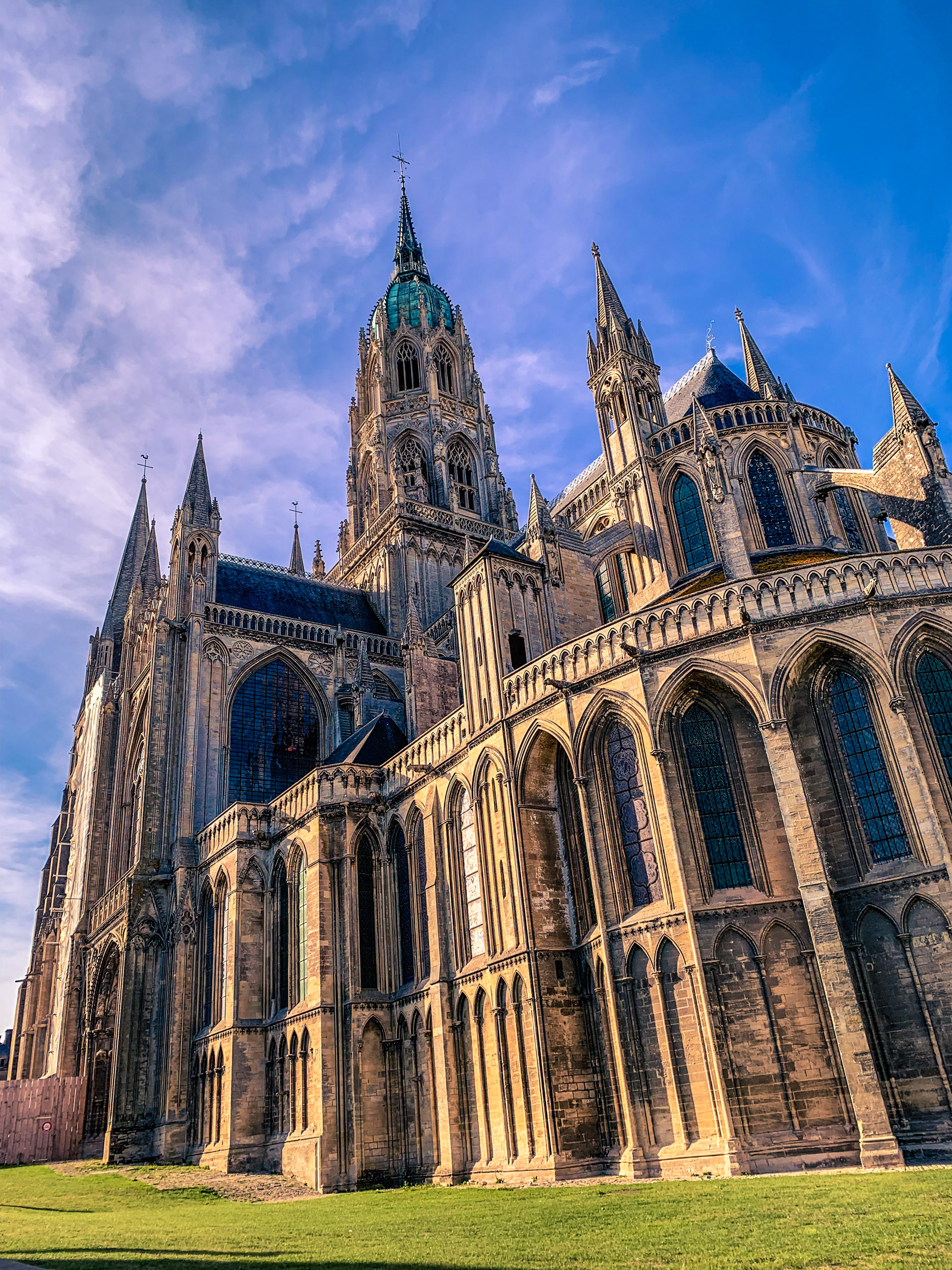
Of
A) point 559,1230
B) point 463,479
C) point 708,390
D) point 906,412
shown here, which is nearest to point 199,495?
point 463,479

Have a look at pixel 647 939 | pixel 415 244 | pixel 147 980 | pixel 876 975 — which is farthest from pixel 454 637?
pixel 415 244

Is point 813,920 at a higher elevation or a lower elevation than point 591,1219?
higher

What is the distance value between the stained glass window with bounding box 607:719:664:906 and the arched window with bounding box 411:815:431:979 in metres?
7.09

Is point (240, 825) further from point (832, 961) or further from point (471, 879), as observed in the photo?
point (832, 961)

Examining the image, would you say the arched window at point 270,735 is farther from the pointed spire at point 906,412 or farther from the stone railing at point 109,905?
the pointed spire at point 906,412

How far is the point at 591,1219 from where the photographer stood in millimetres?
12625

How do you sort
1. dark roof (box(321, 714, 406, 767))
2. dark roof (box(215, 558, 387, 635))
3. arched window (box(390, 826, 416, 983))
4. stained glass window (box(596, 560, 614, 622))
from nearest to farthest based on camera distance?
1. arched window (box(390, 826, 416, 983))
2. dark roof (box(321, 714, 406, 767))
3. stained glass window (box(596, 560, 614, 622))
4. dark roof (box(215, 558, 387, 635))

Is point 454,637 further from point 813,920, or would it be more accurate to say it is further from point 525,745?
point 813,920

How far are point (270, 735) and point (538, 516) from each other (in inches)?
694

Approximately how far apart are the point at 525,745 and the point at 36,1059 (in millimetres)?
46698

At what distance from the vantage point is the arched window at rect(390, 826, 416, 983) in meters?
26.9

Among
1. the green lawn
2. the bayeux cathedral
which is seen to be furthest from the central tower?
the green lawn

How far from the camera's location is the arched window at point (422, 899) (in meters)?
26.0

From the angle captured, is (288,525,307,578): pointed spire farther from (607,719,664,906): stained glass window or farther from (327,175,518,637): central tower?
(607,719,664,906): stained glass window
